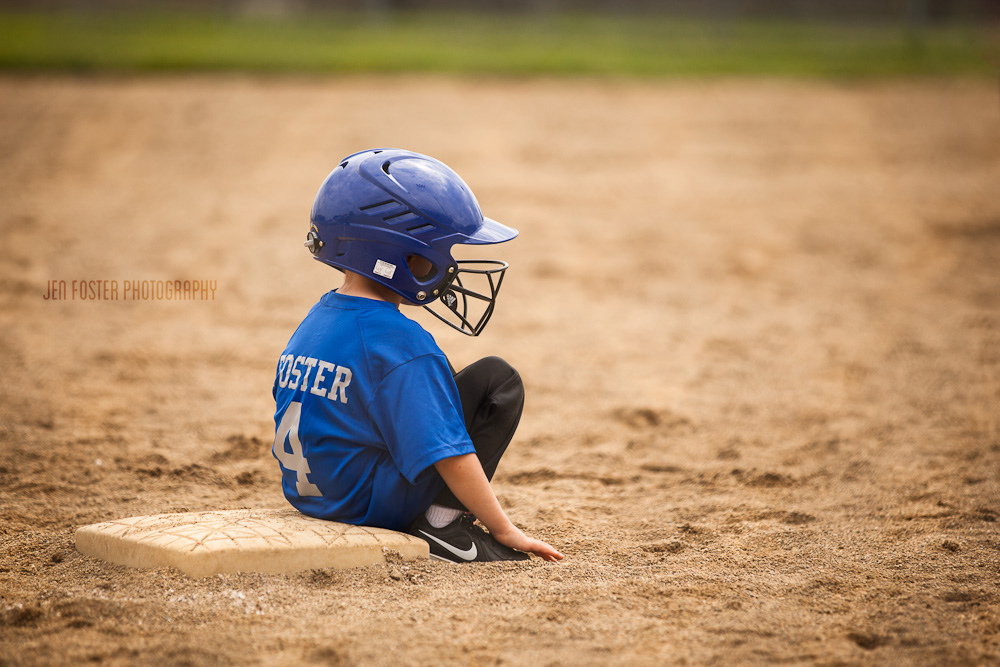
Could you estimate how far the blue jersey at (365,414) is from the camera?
2.33 meters

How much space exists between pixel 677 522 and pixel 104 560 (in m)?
1.80

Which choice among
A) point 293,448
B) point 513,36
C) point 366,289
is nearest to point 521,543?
point 293,448

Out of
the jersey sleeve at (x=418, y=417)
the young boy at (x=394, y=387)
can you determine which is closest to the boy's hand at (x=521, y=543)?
the young boy at (x=394, y=387)

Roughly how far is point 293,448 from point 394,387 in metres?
0.40

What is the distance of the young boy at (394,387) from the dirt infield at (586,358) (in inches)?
7.6

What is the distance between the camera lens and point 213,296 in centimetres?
599

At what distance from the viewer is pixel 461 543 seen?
2570 mm

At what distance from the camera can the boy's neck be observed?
2572 millimetres

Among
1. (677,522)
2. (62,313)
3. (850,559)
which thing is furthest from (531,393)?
(62,313)

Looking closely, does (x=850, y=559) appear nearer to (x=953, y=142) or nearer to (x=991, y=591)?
(x=991, y=591)

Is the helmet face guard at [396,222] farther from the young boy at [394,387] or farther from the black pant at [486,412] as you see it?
the black pant at [486,412]

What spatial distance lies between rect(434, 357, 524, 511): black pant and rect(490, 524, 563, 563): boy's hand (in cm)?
18

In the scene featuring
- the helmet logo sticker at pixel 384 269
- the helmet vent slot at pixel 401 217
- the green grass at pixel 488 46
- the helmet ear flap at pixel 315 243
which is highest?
the green grass at pixel 488 46

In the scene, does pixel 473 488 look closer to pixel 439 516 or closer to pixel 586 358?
pixel 439 516
